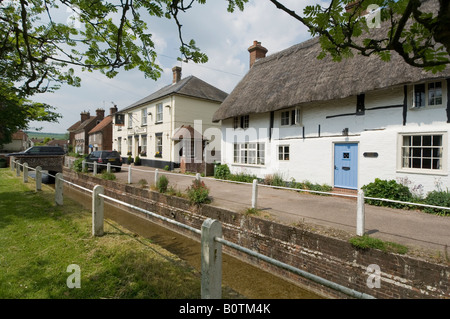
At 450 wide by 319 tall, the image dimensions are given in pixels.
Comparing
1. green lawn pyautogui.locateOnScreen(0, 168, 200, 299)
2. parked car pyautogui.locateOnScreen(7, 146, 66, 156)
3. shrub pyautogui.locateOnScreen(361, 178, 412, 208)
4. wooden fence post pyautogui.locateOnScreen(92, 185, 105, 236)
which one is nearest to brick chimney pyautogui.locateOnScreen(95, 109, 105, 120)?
parked car pyautogui.locateOnScreen(7, 146, 66, 156)

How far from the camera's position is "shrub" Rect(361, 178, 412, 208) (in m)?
8.23

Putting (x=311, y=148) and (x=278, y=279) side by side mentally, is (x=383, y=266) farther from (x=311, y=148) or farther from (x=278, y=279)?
(x=311, y=148)

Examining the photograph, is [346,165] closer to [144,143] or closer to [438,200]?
[438,200]

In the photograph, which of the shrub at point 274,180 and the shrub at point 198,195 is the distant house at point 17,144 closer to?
the shrub at point 274,180

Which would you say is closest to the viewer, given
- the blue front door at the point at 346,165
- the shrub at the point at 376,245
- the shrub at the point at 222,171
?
the shrub at the point at 376,245

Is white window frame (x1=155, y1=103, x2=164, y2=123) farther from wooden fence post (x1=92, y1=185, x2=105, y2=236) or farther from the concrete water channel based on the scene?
wooden fence post (x1=92, y1=185, x2=105, y2=236)

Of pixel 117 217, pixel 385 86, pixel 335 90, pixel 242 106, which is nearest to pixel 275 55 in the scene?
pixel 242 106

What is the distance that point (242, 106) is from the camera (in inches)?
572

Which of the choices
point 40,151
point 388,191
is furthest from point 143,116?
point 388,191

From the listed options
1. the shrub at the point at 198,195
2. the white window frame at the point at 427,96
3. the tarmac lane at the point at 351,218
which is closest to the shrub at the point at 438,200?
the tarmac lane at the point at 351,218

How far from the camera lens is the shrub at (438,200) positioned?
717 centimetres

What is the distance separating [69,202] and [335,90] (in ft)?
39.7

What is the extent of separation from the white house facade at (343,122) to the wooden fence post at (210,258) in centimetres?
905

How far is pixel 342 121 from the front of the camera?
10484 millimetres
